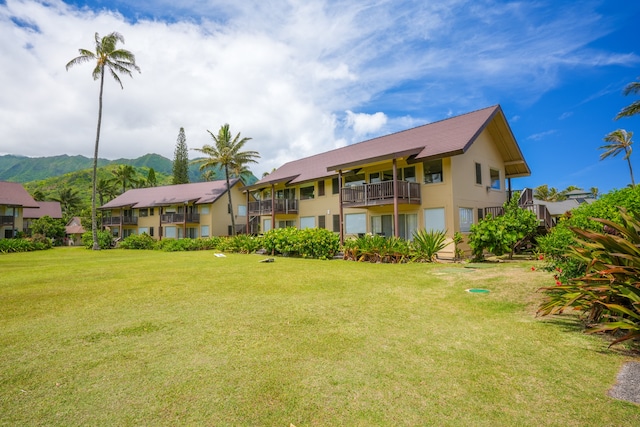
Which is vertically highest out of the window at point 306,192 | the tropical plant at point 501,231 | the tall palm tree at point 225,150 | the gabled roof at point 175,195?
the tall palm tree at point 225,150

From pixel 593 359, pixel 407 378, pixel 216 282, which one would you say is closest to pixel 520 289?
pixel 593 359

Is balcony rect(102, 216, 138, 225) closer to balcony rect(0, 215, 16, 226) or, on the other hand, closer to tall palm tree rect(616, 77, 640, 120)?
balcony rect(0, 215, 16, 226)

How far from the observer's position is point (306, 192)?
27.5 m

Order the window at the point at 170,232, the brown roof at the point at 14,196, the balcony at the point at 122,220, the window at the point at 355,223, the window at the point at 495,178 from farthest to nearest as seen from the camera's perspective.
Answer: the balcony at the point at 122,220
the window at the point at 170,232
the brown roof at the point at 14,196
the window at the point at 355,223
the window at the point at 495,178

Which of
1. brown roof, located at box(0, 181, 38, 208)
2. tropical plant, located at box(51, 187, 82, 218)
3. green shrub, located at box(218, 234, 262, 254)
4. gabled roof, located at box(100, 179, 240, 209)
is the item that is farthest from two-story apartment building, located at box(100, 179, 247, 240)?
tropical plant, located at box(51, 187, 82, 218)

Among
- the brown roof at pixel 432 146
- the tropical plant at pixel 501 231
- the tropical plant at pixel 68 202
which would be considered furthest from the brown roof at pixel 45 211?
the tropical plant at pixel 501 231

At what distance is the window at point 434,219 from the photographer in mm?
18152

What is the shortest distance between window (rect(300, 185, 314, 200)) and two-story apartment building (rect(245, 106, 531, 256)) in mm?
138

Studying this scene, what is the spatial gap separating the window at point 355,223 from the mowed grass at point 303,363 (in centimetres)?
1442

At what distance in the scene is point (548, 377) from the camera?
364 cm

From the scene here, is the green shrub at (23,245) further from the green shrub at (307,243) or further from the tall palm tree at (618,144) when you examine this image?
the tall palm tree at (618,144)

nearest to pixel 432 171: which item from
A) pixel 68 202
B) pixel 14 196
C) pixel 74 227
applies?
pixel 14 196

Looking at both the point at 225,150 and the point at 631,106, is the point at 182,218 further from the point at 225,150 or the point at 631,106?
the point at 631,106

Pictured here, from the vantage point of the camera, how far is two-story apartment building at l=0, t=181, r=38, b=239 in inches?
1565
